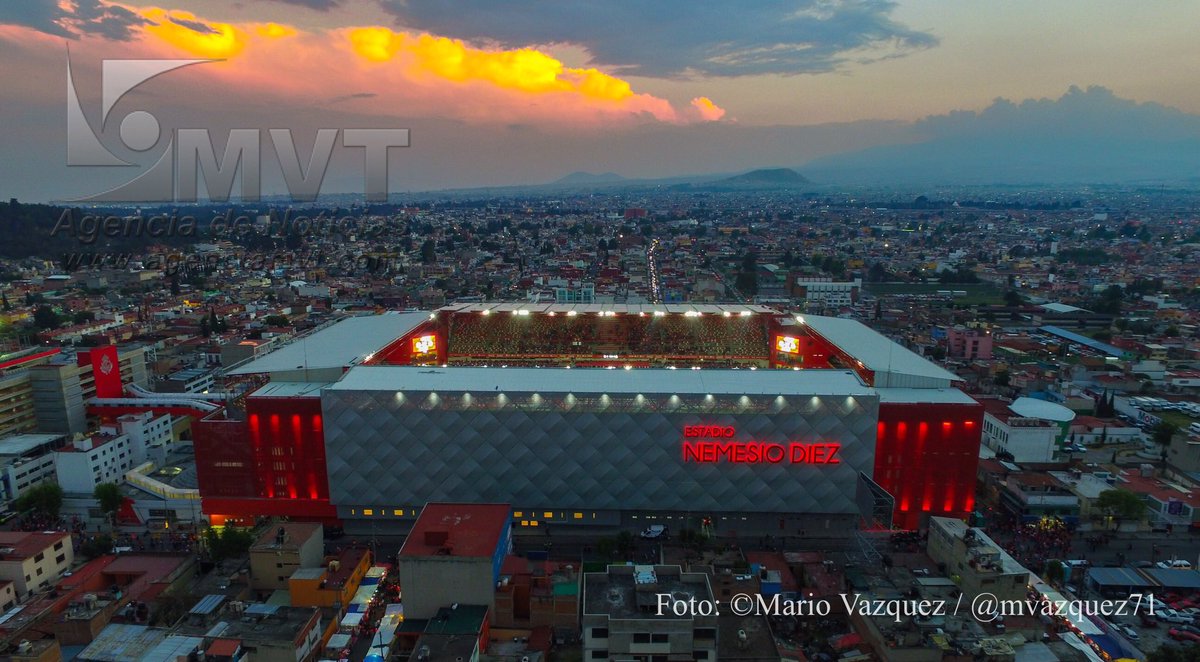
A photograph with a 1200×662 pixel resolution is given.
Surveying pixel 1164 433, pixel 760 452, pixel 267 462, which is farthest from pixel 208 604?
pixel 1164 433

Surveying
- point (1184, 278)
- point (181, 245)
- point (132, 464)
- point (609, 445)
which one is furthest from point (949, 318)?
point (181, 245)

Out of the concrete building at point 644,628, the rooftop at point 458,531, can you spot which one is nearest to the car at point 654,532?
the rooftop at point 458,531

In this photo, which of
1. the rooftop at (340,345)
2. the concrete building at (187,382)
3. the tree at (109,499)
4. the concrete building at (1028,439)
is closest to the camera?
the tree at (109,499)

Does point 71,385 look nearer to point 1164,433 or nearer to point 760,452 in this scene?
point 760,452

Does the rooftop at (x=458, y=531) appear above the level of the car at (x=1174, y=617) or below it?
above

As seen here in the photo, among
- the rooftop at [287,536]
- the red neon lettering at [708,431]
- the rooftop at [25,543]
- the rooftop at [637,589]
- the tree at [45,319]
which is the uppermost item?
the red neon lettering at [708,431]

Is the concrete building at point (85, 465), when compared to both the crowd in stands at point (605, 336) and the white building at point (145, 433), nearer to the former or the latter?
the white building at point (145, 433)

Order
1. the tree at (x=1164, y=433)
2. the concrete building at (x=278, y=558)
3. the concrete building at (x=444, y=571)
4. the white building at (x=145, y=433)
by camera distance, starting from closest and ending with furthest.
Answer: the concrete building at (x=444, y=571), the concrete building at (x=278, y=558), the white building at (x=145, y=433), the tree at (x=1164, y=433)
